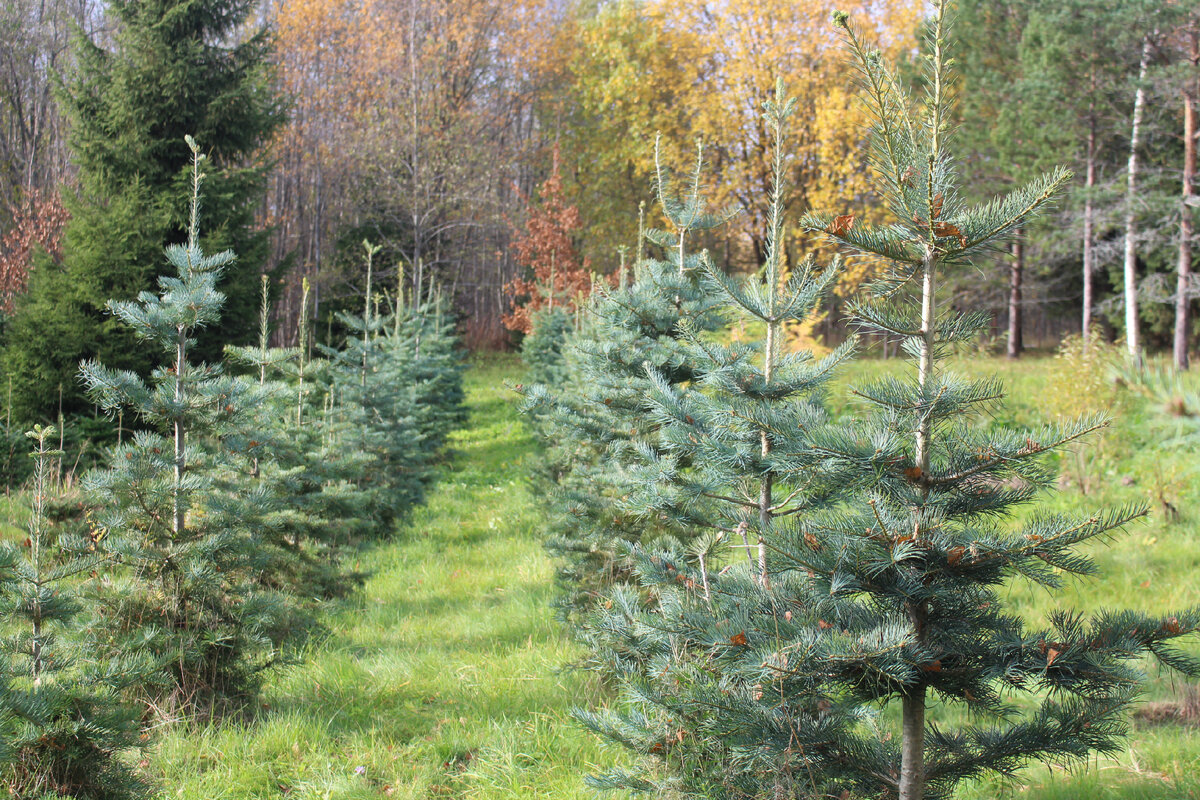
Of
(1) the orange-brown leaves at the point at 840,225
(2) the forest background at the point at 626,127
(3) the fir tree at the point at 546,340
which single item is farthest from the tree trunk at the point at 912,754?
(2) the forest background at the point at 626,127

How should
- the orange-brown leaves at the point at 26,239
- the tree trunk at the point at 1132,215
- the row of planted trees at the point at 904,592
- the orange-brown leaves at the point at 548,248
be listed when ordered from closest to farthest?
the row of planted trees at the point at 904,592 → the orange-brown leaves at the point at 26,239 → the tree trunk at the point at 1132,215 → the orange-brown leaves at the point at 548,248

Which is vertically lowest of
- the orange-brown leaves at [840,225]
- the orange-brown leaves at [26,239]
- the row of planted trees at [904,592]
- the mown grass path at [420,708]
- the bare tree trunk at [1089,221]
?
the mown grass path at [420,708]

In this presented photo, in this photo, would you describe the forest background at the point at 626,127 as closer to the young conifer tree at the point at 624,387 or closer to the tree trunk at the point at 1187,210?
the tree trunk at the point at 1187,210

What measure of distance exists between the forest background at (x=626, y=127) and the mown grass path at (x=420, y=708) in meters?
9.54

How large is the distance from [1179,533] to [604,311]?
6492mm

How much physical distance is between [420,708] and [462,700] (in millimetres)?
237

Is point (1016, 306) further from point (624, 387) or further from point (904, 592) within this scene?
point (904, 592)

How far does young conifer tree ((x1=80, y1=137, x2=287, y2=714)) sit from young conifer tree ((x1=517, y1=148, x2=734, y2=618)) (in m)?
1.71

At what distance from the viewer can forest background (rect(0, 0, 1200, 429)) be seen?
56.9 feet

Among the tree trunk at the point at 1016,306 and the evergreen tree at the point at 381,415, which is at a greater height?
the tree trunk at the point at 1016,306

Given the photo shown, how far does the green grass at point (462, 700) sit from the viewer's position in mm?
3611

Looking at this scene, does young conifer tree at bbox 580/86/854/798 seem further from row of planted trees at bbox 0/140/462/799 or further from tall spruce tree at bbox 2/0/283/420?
tall spruce tree at bbox 2/0/283/420

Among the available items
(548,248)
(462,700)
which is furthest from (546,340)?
(462,700)

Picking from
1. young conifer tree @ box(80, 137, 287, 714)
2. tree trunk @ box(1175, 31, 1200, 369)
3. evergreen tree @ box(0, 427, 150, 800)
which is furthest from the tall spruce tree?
tree trunk @ box(1175, 31, 1200, 369)
